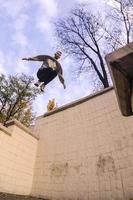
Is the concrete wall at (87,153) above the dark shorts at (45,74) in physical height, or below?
below

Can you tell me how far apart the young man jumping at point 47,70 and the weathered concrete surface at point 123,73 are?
8.28 m

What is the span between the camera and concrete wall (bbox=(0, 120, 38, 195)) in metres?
6.75

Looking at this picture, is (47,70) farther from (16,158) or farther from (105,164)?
(105,164)

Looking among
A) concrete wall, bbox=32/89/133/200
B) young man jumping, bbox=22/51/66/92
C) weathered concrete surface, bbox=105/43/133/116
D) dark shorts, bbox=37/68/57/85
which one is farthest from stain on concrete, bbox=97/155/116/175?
dark shorts, bbox=37/68/57/85

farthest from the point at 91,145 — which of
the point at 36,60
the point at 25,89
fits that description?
the point at 25,89

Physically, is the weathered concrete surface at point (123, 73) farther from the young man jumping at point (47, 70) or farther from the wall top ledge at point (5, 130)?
the young man jumping at point (47, 70)

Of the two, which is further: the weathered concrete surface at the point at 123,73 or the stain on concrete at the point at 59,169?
the stain on concrete at the point at 59,169

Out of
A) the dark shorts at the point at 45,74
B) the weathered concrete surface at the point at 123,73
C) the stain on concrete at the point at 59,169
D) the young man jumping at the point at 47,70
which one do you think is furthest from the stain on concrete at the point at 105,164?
the dark shorts at the point at 45,74

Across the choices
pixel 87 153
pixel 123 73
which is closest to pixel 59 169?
pixel 87 153

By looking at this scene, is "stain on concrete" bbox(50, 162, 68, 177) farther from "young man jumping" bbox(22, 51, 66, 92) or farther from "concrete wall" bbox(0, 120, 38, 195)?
"young man jumping" bbox(22, 51, 66, 92)

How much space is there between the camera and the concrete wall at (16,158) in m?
6.75

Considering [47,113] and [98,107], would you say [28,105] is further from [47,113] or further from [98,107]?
[98,107]

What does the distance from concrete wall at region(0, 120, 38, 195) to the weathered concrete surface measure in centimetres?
508

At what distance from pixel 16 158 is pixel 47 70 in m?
4.67
